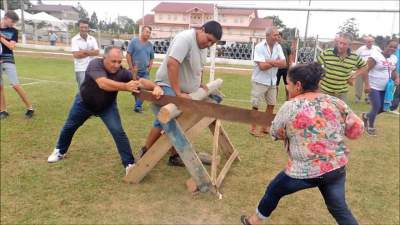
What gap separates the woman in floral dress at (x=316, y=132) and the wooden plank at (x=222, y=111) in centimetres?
40

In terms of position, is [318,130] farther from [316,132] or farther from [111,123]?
[111,123]

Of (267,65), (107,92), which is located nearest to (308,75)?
(107,92)

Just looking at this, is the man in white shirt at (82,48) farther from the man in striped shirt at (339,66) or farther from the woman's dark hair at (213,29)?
the man in striped shirt at (339,66)

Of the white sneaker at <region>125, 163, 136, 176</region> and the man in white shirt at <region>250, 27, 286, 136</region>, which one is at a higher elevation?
the man in white shirt at <region>250, 27, 286, 136</region>

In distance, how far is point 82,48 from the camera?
6645mm

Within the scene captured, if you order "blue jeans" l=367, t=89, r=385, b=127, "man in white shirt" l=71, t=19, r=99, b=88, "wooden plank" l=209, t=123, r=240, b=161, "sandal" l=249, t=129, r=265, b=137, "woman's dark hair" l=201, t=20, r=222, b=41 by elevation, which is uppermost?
"woman's dark hair" l=201, t=20, r=222, b=41

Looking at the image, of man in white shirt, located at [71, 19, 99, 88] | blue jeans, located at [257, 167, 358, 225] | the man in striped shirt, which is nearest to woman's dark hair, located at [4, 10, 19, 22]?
man in white shirt, located at [71, 19, 99, 88]

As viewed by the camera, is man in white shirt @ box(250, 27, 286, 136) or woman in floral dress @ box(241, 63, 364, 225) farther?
man in white shirt @ box(250, 27, 286, 136)

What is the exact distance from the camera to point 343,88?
19.2 ft

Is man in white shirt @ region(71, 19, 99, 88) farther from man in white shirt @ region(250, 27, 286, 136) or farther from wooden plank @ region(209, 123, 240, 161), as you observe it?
wooden plank @ region(209, 123, 240, 161)

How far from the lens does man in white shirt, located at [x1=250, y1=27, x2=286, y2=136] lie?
5.89 metres

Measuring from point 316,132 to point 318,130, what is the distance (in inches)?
0.7

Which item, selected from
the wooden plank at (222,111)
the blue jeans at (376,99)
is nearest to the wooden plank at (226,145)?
the wooden plank at (222,111)

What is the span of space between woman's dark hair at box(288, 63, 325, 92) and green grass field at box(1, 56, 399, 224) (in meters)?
1.51
